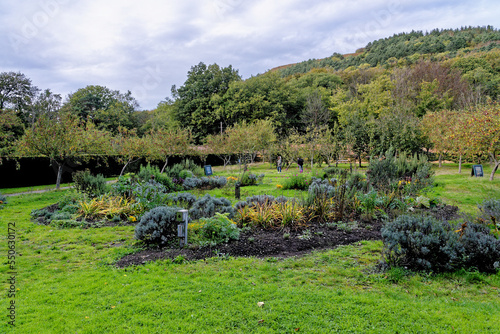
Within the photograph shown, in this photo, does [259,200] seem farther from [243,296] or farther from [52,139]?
[52,139]

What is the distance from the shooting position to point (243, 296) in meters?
3.18

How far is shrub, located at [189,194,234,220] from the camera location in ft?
20.0

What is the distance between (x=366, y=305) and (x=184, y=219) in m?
3.01

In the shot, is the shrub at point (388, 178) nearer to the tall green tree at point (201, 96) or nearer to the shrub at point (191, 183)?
the shrub at point (191, 183)

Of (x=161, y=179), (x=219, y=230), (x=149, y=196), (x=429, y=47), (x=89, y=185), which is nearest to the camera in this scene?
(x=219, y=230)

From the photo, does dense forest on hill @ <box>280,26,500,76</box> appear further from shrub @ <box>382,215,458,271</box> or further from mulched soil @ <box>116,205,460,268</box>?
shrub @ <box>382,215,458,271</box>

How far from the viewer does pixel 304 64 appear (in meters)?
80.8

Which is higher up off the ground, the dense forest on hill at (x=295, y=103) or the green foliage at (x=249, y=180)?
the dense forest on hill at (x=295, y=103)

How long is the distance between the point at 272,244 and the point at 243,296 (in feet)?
6.02

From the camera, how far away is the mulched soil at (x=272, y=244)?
176 inches

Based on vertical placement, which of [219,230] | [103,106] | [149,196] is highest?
[103,106]

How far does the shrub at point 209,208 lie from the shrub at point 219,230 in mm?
879

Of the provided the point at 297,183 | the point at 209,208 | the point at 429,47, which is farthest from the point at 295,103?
the point at 209,208

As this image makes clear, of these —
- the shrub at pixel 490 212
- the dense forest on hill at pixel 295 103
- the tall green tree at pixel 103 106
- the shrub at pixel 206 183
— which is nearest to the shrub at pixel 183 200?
the shrub at pixel 206 183
